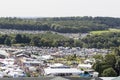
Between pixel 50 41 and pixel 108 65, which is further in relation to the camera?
pixel 50 41

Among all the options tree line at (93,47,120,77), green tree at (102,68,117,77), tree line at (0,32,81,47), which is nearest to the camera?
green tree at (102,68,117,77)

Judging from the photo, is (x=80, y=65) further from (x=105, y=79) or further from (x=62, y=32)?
(x=62, y=32)

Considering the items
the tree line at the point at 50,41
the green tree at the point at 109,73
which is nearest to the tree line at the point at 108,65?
the green tree at the point at 109,73

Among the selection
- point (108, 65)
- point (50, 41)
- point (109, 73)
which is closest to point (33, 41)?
point (50, 41)

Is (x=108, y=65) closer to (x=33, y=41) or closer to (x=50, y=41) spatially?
(x=50, y=41)

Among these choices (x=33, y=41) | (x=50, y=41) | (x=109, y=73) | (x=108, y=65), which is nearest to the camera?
(x=109, y=73)

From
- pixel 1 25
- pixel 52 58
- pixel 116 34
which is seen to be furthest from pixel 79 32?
pixel 52 58

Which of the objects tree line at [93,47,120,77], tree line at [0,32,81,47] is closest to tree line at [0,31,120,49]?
tree line at [0,32,81,47]

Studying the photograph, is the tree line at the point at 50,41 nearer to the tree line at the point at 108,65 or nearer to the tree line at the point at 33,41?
the tree line at the point at 33,41

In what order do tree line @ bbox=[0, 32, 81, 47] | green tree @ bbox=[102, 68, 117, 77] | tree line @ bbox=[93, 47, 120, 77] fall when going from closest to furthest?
1. green tree @ bbox=[102, 68, 117, 77]
2. tree line @ bbox=[93, 47, 120, 77]
3. tree line @ bbox=[0, 32, 81, 47]

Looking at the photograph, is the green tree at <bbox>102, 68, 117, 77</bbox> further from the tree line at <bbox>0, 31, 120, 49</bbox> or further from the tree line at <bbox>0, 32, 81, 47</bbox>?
the tree line at <bbox>0, 32, 81, 47</bbox>

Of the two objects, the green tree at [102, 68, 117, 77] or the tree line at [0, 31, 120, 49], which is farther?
the tree line at [0, 31, 120, 49]
